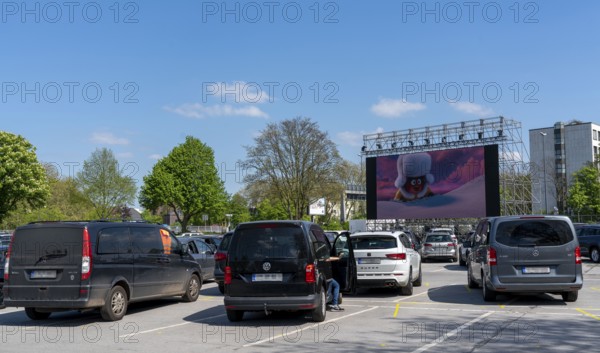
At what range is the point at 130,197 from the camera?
8300 cm

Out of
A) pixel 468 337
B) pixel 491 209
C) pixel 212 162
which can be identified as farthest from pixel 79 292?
pixel 212 162

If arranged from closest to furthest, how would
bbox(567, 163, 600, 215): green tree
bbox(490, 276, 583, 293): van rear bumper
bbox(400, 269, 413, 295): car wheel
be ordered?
bbox(490, 276, 583, 293): van rear bumper → bbox(400, 269, 413, 295): car wheel → bbox(567, 163, 600, 215): green tree

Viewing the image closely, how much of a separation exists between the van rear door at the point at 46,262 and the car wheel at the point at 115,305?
0.65m

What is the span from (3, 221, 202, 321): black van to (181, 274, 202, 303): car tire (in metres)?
2.16

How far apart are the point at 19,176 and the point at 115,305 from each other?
4312 centimetres

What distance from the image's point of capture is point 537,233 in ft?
41.9

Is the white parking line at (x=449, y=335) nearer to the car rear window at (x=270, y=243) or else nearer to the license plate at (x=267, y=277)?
the car rear window at (x=270, y=243)

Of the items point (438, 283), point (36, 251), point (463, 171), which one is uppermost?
point (463, 171)

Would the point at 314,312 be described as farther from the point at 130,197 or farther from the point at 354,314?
the point at 130,197

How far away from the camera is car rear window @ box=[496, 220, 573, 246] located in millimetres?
12711

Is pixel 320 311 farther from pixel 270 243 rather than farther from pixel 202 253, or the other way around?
pixel 202 253

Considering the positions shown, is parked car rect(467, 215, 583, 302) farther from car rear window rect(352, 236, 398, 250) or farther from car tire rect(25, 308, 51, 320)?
car tire rect(25, 308, 51, 320)

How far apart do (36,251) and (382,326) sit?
650cm

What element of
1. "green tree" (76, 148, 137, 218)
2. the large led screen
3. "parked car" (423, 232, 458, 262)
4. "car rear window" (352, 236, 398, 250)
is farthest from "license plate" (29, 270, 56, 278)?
"green tree" (76, 148, 137, 218)
